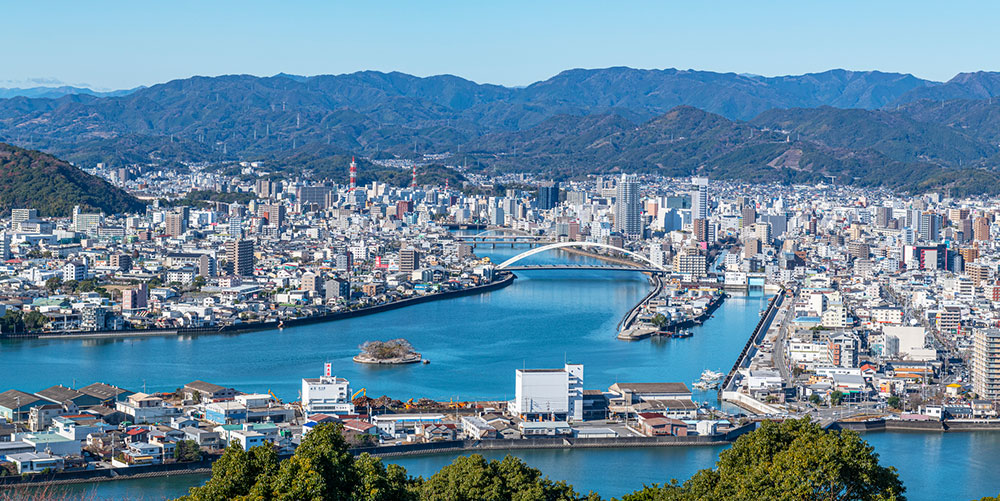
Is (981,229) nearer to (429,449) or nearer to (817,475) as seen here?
(429,449)

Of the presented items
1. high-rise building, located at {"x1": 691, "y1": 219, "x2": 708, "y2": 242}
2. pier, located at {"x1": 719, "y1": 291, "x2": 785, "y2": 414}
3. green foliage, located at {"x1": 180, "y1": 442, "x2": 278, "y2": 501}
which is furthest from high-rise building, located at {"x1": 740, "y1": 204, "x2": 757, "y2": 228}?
green foliage, located at {"x1": 180, "y1": 442, "x2": 278, "y2": 501}

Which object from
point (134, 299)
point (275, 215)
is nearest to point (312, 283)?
point (134, 299)

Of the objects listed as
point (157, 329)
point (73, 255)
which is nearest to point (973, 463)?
point (157, 329)

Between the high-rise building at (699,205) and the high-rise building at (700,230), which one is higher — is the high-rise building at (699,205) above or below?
above

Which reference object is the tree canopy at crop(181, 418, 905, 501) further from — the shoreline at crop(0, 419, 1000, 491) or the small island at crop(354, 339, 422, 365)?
the small island at crop(354, 339, 422, 365)

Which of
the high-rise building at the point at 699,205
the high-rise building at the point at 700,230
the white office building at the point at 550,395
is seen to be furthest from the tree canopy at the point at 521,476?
the high-rise building at the point at 699,205

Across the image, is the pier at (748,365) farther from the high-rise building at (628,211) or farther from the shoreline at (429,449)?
the high-rise building at (628,211)

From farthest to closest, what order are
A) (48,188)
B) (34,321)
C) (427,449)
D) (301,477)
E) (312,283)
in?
(48,188) → (312,283) → (34,321) → (427,449) → (301,477)
